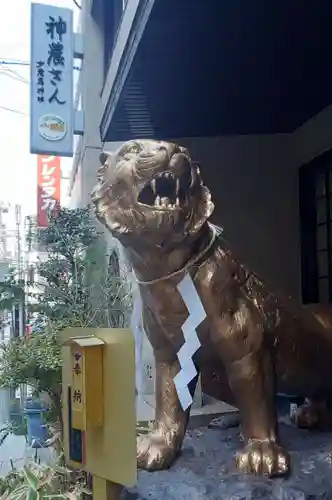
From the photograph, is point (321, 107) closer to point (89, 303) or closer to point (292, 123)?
point (292, 123)

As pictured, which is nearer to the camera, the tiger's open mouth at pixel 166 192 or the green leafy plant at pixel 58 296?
the tiger's open mouth at pixel 166 192

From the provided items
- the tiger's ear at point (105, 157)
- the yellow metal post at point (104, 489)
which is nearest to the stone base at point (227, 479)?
the yellow metal post at point (104, 489)

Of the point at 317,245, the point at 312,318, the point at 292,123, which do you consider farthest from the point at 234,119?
the point at 312,318

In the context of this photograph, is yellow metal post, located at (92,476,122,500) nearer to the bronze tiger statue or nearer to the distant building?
the bronze tiger statue

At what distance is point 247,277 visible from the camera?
79.4 inches

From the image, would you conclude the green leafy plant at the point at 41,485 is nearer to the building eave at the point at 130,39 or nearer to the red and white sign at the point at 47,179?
the building eave at the point at 130,39

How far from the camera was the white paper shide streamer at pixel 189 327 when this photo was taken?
71.8 inches

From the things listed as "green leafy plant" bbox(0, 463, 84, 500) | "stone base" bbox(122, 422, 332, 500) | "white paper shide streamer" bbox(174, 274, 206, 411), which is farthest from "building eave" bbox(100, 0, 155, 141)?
"green leafy plant" bbox(0, 463, 84, 500)

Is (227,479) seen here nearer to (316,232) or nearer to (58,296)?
(58,296)

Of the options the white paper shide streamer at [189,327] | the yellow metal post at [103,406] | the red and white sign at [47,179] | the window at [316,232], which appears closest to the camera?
the yellow metal post at [103,406]

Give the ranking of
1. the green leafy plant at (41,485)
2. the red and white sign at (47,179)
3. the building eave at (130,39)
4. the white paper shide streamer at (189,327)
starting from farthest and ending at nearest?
the red and white sign at (47,179) → the building eave at (130,39) → the green leafy plant at (41,485) → the white paper shide streamer at (189,327)

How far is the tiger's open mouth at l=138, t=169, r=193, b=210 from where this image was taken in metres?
1.75

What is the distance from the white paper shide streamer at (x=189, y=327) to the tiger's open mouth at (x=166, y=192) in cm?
24

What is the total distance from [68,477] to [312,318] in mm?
1102
